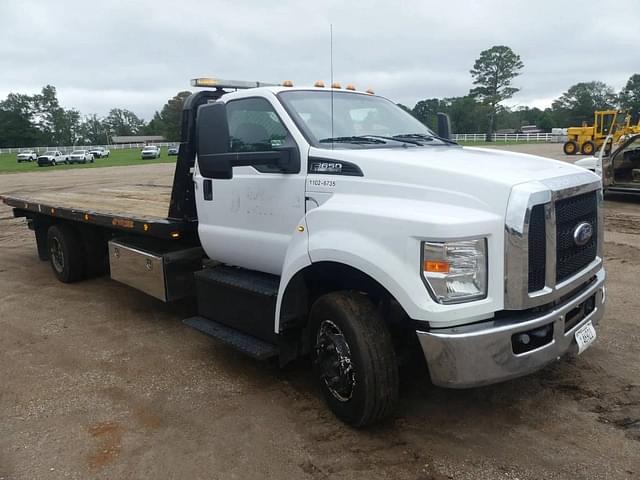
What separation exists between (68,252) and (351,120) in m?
4.62

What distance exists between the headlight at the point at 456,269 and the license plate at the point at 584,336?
0.88m

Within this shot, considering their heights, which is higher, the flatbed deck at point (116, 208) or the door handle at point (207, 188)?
the door handle at point (207, 188)

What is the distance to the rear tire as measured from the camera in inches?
278

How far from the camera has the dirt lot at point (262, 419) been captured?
312 centimetres

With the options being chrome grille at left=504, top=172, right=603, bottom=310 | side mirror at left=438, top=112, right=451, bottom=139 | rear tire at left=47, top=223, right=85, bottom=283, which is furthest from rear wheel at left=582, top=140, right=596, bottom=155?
chrome grille at left=504, top=172, right=603, bottom=310

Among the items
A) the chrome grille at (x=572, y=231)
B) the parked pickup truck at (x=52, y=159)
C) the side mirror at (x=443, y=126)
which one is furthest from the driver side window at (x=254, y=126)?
the parked pickup truck at (x=52, y=159)

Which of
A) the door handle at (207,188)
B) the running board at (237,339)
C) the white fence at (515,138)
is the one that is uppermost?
the white fence at (515,138)

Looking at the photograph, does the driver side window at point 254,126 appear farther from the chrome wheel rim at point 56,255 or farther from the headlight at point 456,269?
the chrome wheel rim at point 56,255

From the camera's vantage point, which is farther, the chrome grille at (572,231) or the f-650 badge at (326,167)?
the f-650 badge at (326,167)

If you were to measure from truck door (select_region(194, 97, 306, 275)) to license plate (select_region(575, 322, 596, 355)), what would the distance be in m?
1.90

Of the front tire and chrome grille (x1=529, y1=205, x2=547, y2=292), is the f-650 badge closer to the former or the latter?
the front tire

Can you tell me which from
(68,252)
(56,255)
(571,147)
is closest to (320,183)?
(68,252)

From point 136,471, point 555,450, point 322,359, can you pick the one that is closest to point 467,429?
point 555,450

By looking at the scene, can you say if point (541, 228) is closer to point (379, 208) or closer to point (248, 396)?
point (379, 208)
